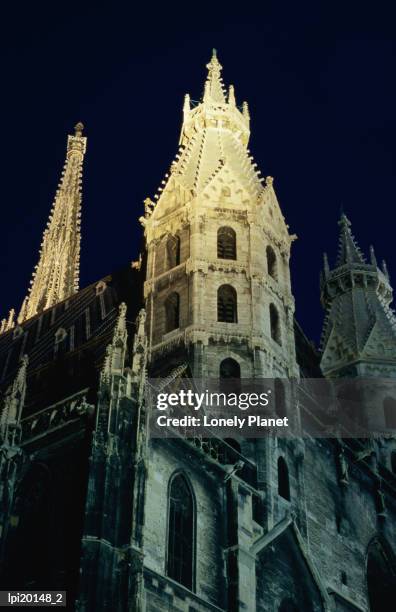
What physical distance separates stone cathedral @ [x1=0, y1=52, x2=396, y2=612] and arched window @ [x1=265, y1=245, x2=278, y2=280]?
131 mm

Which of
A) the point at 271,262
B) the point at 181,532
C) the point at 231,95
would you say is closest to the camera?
the point at 181,532

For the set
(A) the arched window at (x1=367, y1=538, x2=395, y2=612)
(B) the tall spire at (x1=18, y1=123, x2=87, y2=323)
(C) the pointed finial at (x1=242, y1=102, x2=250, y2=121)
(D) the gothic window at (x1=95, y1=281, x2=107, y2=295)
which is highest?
(B) the tall spire at (x1=18, y1=123, x2=87, y2=323)

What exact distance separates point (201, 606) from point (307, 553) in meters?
6.16

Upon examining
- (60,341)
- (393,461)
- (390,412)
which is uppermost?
(60,341)

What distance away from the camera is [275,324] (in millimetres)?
41719

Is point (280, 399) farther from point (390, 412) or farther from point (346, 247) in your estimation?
point (346, 247)

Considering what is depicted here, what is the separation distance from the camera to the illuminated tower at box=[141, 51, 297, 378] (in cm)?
3909

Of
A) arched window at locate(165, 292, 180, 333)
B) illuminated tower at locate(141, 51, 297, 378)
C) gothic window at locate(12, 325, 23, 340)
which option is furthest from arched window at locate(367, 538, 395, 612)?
gothic window at locate(12, 325, 23, 340)

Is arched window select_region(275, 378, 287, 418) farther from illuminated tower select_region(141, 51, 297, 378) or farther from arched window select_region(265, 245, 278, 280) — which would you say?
arched window select_region(265, 245, 278, 280)

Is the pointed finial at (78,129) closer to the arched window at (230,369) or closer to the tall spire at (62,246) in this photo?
the tall spire at (62,246)

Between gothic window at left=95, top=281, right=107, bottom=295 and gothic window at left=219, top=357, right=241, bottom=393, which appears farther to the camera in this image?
gothic window at left=95, top=281, right=107, bottom=295

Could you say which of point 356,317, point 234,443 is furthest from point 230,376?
point 356,317

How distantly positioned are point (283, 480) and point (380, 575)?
21.5 ft

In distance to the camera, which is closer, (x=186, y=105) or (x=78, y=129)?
(x=186, y=105)
